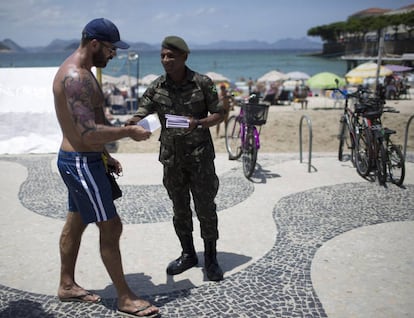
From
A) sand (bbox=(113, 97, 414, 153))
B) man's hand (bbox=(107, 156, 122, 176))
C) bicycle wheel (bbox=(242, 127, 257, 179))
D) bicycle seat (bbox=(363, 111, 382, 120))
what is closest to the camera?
man's hand (bbox=(107, 156, 122, 176))

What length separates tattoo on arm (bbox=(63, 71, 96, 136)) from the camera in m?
2.49

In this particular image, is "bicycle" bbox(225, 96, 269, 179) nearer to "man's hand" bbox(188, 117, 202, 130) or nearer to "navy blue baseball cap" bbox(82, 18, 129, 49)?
"man's hand" bbox(188, 117, 202, 130)

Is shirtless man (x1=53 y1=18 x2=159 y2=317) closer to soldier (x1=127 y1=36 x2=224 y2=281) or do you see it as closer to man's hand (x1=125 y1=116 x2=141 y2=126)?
man's hand (x1=125 y1=116 x2=141 y2=126)

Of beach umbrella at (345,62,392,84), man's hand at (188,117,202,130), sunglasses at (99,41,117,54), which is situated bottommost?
man's hand at (188,117,202,130)

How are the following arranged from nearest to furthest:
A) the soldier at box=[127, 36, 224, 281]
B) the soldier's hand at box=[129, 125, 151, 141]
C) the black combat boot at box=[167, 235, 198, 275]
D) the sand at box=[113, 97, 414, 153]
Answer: the soldier's hand at box=[129, 125, 151, 141] → the soldier at box=[127, 36, 224, 281] → the black combat boot at box=[167, 235, 198, 275] → the sand at box=[113, 97, 414, 153]

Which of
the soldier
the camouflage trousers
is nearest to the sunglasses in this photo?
the soldier

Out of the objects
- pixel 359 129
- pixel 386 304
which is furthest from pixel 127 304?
pixel 359 129

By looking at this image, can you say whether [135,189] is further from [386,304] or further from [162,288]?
[386,304]

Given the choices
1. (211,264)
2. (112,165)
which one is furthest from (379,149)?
(112,165)

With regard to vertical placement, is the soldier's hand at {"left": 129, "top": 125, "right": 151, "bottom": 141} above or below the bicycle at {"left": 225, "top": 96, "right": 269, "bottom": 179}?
above

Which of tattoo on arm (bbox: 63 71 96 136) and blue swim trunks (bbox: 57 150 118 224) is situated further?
blue swim trunks (bbox: 57 150 118 224)

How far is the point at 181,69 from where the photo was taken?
3.17 meters

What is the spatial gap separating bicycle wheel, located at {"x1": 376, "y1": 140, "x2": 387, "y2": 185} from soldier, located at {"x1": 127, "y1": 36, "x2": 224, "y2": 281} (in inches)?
144

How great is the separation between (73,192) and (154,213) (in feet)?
7.99
